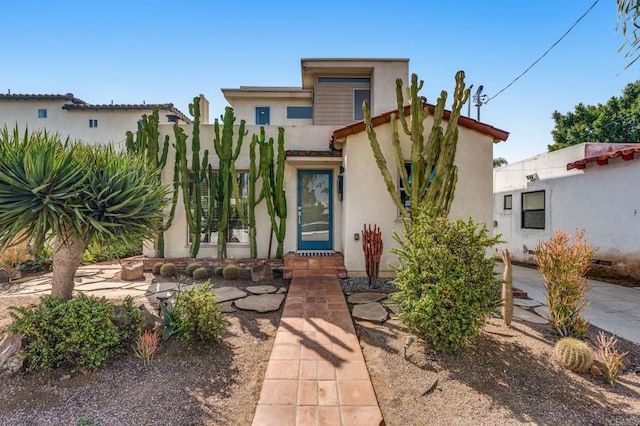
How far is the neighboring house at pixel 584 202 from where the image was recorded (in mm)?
8778

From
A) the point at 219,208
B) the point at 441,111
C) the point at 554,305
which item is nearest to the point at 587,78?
the point at 441,111

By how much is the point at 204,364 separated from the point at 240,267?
17.3 ft

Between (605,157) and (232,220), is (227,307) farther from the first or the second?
(605,157)

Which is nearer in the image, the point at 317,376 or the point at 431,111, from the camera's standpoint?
the point at 317,376

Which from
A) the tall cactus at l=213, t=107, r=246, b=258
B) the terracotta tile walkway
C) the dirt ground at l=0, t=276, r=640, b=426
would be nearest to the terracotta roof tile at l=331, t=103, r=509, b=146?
the tall cactus at l=213, t=107, r=246, b=258

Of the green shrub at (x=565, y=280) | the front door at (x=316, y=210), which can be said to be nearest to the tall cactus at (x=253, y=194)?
the front door at (x=316, y=210)

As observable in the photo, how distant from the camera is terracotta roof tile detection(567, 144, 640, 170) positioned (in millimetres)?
8461

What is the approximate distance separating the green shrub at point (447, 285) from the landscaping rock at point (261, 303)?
285 centimetres

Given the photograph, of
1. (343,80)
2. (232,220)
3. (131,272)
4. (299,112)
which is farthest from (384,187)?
(299,112)

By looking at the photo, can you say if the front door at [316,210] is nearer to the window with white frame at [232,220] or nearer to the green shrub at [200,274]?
the window with white frame at [232,220]

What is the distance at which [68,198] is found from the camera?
3836 millimetres

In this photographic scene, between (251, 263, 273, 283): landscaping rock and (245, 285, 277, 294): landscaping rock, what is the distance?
509 millimetres

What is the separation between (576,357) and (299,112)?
50.0ft

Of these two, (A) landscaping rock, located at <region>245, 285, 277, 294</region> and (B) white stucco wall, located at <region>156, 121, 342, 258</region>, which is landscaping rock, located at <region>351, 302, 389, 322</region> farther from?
(B) white stucco wall, located at <region>156, 121, 342, 258</region>
